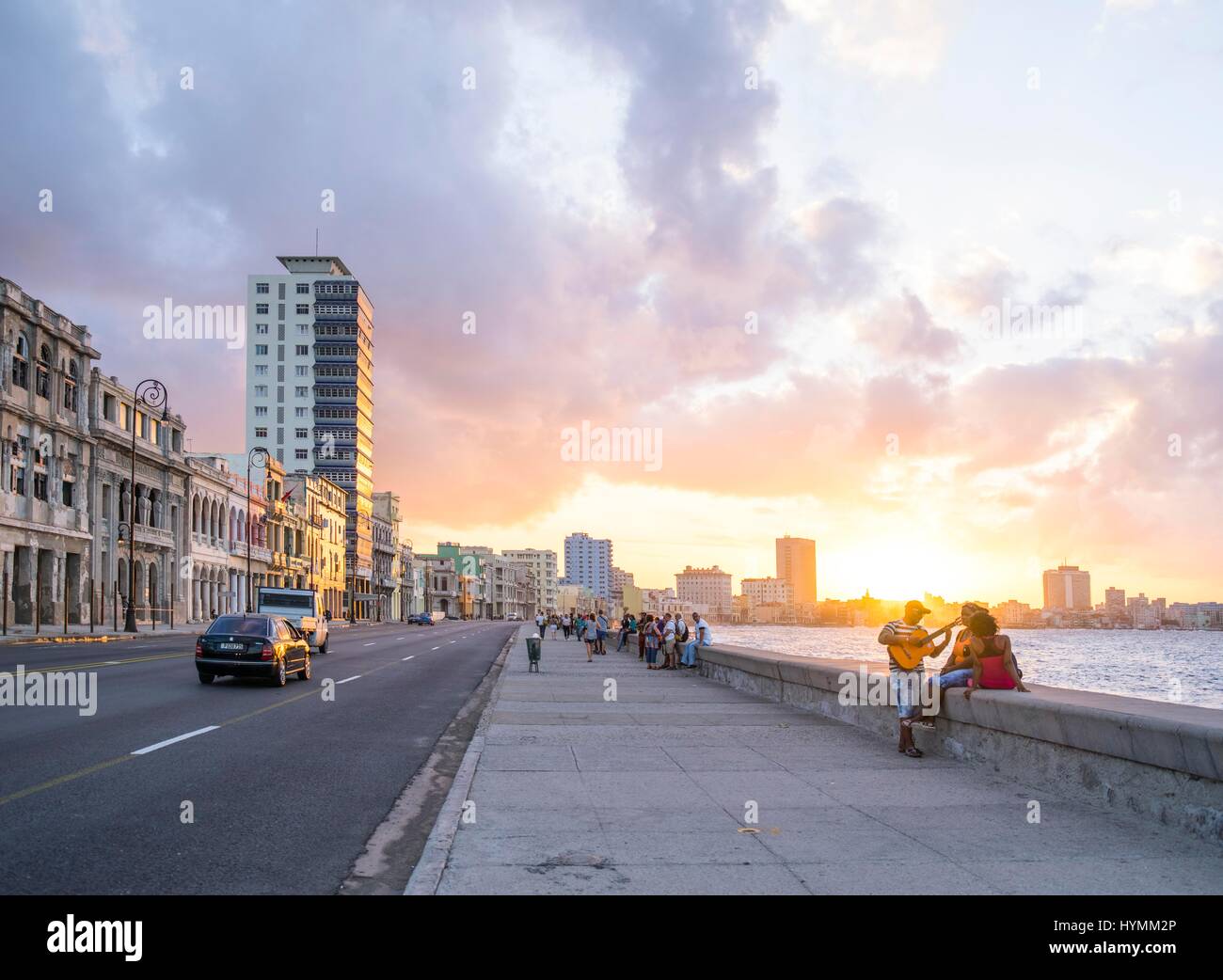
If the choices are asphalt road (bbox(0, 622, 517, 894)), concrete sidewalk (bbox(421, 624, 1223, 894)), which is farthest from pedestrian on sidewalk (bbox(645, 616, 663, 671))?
concrete sidewalk (bbox(421, 624, 1223, 894))

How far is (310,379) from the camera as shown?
439 ft

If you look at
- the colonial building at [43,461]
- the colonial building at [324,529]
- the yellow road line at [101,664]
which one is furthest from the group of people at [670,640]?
the colonial building at [324,529]

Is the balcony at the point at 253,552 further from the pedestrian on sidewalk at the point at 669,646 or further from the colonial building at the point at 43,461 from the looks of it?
the pedestrian on sidewalk at the point at 669,646

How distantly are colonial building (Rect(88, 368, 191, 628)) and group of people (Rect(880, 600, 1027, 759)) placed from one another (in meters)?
53.5

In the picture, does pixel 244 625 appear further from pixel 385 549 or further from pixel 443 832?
pixel 385 549

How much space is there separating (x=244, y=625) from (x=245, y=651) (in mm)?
897

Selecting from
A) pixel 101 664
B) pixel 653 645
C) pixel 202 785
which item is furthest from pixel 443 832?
pixel 653 645

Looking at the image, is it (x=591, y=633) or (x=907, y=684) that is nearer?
(x=907, y=684)

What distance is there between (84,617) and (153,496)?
1261cm

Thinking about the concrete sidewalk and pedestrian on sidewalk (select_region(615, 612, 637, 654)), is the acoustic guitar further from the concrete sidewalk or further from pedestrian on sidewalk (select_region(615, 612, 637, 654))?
pedestrian on sidewalk (select_region(615, 612, 637, 654))

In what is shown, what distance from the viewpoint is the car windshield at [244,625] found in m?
20.7

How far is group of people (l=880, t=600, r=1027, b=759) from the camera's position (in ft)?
34.0

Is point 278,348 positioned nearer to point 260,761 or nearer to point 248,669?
point 248,669
